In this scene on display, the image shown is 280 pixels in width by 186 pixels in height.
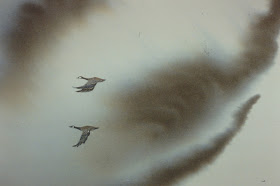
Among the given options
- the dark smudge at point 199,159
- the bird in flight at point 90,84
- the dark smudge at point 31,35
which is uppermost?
the dark smudge at point 31,35

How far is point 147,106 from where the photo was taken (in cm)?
114

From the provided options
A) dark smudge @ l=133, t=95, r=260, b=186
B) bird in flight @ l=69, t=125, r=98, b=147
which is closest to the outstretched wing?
bird in flight @ l=69, t=125, r=98, b=147

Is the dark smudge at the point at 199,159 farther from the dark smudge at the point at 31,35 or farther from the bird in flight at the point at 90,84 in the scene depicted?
the dark smudge at the point at 31,35

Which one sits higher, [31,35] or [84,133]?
[31,35]

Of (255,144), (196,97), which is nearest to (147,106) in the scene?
(196,97)

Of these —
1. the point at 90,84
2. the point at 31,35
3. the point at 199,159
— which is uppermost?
the point at 31,35

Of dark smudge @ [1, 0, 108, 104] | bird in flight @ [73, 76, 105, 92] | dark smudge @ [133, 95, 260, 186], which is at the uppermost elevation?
dark smudge @ [1, 0, 108, 104]

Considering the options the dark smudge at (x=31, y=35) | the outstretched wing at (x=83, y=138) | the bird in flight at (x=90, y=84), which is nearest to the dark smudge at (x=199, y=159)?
the outstretched wing at (x=83, y=138)

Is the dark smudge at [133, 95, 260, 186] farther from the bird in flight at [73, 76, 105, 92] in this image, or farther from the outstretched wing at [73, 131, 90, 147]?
the bird in flight at [73, 76, 105, 92]

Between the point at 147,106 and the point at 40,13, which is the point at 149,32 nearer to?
the point at 147,106

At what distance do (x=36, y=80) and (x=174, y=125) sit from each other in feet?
1.62

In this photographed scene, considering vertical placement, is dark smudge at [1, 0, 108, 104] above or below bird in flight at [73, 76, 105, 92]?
above

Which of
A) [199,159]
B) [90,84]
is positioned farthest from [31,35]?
[199,159]

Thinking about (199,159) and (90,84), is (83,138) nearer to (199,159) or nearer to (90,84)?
(90,84)
